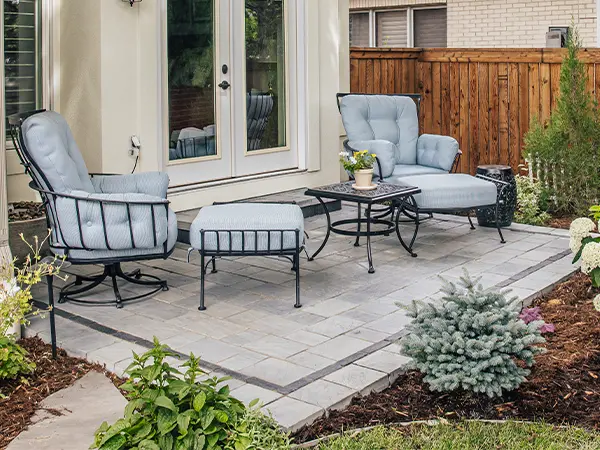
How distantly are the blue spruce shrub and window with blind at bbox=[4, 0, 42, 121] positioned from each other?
3929 mm

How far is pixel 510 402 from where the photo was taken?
388 cm

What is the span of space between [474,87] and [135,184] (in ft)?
17.3

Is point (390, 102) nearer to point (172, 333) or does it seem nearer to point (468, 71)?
point (468, 71)

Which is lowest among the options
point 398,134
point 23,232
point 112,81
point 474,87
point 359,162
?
point 23,232

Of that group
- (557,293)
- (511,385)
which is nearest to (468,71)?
(557,293)

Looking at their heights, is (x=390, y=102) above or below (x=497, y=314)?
above

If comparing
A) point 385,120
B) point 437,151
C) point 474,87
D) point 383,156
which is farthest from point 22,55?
point 474,87

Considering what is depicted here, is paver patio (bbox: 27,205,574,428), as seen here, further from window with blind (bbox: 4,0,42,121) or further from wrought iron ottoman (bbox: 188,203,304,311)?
window with blind (bbox: 4,0,42,121)

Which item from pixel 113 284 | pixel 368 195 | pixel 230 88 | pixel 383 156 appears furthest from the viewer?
pixel 230 88

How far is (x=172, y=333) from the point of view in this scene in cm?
493

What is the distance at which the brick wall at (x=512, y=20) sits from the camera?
501 inches

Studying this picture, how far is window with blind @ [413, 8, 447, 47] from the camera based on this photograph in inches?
573

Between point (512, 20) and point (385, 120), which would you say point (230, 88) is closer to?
point (385, 120)

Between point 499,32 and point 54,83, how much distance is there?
332 inches
